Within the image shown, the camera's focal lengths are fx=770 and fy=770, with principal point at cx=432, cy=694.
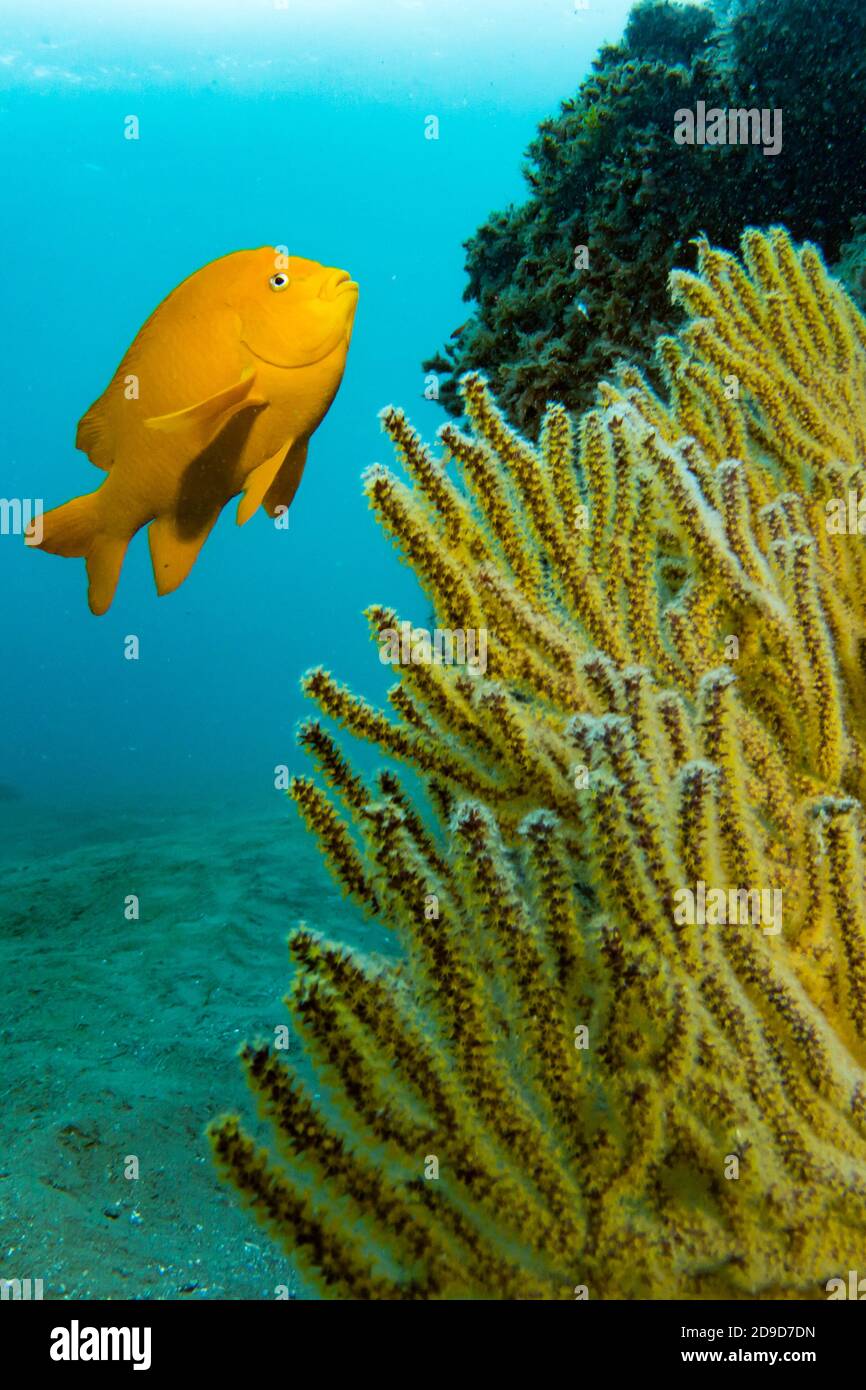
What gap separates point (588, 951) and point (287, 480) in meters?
2.65

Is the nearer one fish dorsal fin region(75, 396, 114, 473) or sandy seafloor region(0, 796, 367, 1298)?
sandy seafloor region(0, 796, 367, 1298)

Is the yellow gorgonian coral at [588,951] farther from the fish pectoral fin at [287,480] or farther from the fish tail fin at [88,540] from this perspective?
the fish tail fin at [88,540]

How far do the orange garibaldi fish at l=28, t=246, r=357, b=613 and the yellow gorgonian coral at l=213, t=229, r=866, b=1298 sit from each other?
50.5 inches

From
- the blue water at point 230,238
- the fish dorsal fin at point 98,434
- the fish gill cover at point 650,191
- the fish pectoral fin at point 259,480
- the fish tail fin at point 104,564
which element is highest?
the blue water at point 230,238

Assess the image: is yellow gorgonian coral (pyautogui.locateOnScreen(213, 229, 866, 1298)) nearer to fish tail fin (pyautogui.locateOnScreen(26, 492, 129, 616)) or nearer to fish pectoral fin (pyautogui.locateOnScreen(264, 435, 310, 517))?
fish pectoral fin (pyautogui.locateOnScreen(264, 435, 310, 517))

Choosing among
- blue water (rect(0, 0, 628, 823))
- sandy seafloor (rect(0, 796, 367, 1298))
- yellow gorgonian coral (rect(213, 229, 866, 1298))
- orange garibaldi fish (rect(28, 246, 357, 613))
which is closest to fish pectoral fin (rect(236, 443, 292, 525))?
orange garibaldi fish (rect(28, 246, 357, 613))

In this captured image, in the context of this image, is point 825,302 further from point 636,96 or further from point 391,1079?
point 636,96

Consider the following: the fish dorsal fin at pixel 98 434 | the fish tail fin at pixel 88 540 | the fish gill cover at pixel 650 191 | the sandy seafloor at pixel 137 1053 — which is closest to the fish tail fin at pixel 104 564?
the fish tail fin at pixel 88 540

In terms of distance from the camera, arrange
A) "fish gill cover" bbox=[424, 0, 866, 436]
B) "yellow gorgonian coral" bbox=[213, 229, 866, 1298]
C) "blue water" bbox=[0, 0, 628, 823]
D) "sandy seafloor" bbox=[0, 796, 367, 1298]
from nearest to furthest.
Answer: "yellow gorgonian coral" bbox=[213, 229, 866, 1298]
"sandy seafloor" bbox=[0, 796, 367, 1298]
"fish gill cover" bbox=[424, 0, 866, 436]
"blue water" bbox=[0, 0, 628, 823]

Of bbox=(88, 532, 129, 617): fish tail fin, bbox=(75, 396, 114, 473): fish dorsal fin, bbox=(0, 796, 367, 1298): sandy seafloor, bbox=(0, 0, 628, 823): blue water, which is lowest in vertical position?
bbox=(0, 796, 367, 1298): sandy seafloor

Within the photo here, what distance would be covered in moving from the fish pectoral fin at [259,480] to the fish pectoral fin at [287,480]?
84 millimetres

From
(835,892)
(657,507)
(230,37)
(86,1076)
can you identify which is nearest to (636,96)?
(657,507)

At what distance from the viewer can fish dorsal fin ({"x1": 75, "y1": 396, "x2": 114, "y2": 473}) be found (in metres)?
3.38

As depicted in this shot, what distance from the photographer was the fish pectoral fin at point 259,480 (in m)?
3.23
